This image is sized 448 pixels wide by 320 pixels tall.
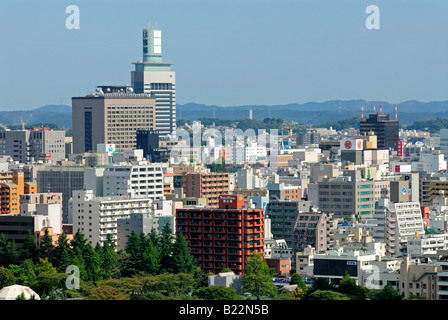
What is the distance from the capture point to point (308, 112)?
11494 centimetres

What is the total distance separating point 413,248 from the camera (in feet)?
→ 88.8

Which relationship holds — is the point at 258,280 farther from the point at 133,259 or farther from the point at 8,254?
the point at 8,254

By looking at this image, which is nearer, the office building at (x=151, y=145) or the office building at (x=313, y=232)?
the office building at (x=313, y=232)

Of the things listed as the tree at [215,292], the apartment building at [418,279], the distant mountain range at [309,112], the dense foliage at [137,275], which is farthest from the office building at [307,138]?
the tree at [215,292]

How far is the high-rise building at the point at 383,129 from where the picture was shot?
76.4 meters

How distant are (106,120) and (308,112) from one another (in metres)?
48.0

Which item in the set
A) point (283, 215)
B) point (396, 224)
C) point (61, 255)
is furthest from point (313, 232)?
point (61, 255)

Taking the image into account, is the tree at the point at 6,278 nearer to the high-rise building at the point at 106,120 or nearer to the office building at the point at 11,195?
the office building at the point at 11,195

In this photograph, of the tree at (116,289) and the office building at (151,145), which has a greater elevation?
the office building at (151,145)

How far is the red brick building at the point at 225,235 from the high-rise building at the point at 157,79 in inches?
2135

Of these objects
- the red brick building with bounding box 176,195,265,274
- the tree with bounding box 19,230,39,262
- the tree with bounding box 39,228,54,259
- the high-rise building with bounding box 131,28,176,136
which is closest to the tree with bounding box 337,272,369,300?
the red brick building with bounding box 176,195,265,274

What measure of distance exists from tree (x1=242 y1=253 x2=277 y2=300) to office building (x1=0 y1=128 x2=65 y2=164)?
41461 millimetres

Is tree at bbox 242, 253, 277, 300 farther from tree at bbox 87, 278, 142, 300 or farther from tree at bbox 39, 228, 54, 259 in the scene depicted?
tree at bbox 39, 228, 54, 259

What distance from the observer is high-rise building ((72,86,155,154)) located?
6931 centimetres
